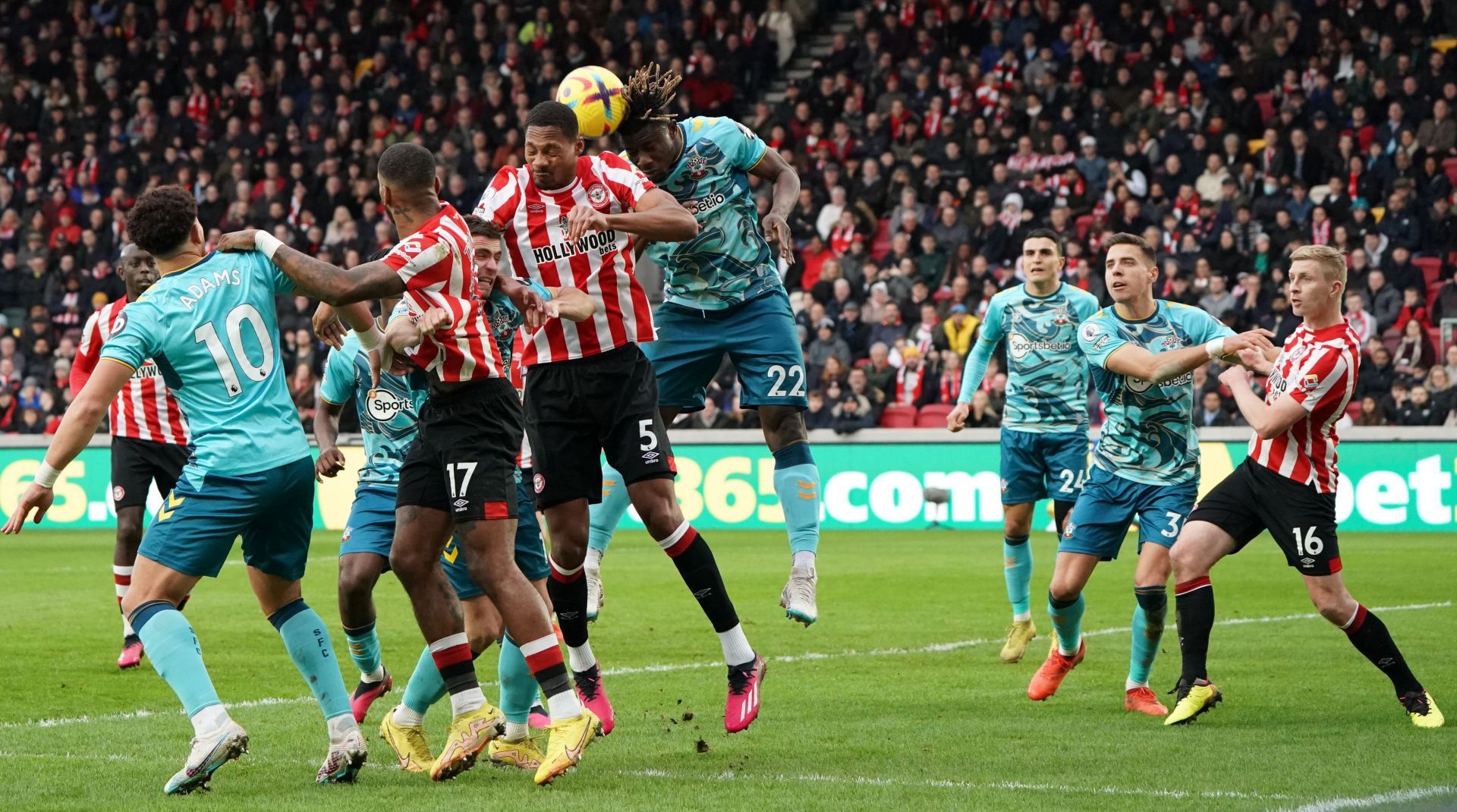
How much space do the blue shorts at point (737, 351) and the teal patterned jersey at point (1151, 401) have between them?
4.57 ft

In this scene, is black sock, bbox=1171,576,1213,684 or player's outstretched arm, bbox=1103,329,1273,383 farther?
black sock, bbox=1171,576,1213,684

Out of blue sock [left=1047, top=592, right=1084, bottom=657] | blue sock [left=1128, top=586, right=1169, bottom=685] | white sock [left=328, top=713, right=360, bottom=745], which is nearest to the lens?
white sock [left=328, top=713, right=360, bottom=745]

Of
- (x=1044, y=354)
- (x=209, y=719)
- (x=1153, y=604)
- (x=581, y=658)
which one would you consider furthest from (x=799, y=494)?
(x=1044, y=354)

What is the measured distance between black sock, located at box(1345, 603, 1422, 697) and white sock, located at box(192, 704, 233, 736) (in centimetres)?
459

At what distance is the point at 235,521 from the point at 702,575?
1.92 metres

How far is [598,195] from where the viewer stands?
6.85 m

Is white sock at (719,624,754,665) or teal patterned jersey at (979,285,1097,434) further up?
teal patterned jersey at (979,285,1097,434)

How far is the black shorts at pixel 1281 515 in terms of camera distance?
7129 millimetres

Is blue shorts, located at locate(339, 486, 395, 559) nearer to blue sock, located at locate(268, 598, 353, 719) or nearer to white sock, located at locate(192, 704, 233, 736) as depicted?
blue sock, located at locate(268, 598, 353, 719)

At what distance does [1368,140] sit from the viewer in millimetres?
22078

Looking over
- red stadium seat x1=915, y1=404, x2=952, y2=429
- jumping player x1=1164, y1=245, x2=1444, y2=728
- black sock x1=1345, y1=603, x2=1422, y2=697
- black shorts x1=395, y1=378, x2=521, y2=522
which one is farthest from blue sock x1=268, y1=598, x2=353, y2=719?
red stadium seat x1=915, y1=404, x2=952, y2=429

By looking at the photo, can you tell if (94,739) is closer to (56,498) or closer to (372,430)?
(372,430)

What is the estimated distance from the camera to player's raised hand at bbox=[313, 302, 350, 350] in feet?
20.7

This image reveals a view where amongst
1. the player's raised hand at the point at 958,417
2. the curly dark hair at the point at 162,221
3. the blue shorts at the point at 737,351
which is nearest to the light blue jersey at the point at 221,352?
the curly dark hair at the point at 162,221
